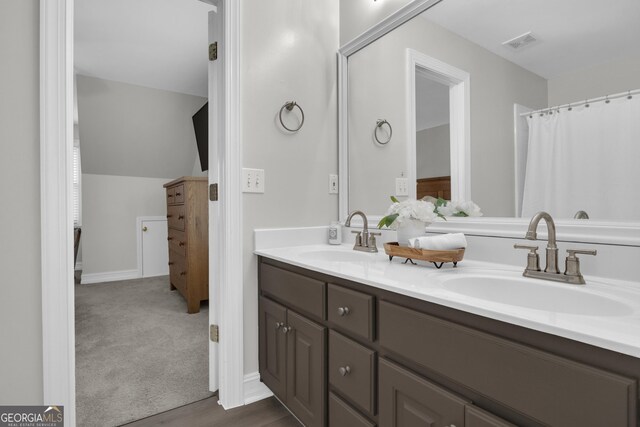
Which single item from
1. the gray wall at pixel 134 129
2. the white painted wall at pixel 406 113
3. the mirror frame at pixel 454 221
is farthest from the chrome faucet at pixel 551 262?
the gray wall at pixel 134 129

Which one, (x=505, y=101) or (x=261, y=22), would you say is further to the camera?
(x=261, y=22)

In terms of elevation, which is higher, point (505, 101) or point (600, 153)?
point (505, 101)

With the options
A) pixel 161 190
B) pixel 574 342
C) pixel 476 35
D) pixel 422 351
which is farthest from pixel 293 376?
pixel 161 190

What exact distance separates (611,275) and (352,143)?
138 cm

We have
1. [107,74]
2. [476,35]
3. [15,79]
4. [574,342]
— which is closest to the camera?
[574,342]

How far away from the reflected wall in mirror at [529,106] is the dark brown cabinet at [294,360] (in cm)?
83

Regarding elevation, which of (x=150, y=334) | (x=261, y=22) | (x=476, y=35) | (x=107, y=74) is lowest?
(x=150, y=334)

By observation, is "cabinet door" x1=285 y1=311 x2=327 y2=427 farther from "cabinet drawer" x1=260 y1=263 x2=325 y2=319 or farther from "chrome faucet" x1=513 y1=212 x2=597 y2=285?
"chrome faucet" x1=513 y1=212 x2=597 y2=285

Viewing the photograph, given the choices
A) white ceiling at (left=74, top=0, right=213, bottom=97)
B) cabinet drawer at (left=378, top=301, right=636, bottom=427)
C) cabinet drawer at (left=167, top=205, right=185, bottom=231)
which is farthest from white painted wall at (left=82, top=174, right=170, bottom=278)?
cabinet drawer at (left=378, top=301, right=636, bottom=427)

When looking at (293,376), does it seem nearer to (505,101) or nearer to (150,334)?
(505,101)

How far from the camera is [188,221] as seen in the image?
9.30ft

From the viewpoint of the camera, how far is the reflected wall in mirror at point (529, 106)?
1016 mm

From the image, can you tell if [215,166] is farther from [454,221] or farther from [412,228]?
[454,221]

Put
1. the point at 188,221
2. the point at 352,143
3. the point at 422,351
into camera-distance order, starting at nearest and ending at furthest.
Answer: the point at 422,351 < the point at 352,143 < the point at 188,221
